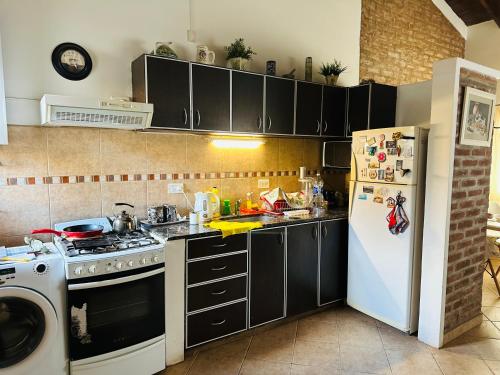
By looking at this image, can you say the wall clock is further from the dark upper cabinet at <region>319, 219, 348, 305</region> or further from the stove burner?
the dark upper cabinet at <region>319, 219, 348, 305</region>

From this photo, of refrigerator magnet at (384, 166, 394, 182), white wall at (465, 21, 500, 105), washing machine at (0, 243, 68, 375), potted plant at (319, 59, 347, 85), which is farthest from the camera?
white wall at (465, 21, 500, 105)

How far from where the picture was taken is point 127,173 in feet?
9.09

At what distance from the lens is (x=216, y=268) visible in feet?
8.34

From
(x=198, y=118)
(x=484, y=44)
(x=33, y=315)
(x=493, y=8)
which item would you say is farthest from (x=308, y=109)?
(x=484, y=44)

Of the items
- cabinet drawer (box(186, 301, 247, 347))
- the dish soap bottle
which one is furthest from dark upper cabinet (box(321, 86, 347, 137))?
cabinet drawer (box(186, 301, 247, 347))

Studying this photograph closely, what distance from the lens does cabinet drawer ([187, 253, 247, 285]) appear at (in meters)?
2.44

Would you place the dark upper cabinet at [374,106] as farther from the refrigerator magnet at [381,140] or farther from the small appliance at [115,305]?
the small appliance at [115,305]

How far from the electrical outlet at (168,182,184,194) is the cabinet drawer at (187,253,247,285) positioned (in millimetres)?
782

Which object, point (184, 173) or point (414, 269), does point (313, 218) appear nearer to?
point (414, 269)

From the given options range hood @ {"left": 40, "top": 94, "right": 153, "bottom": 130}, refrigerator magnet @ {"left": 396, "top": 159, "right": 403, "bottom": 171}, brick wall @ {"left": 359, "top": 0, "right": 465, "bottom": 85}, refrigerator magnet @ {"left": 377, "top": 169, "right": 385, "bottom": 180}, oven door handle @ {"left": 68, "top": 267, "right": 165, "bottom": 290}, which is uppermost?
brick wall @ {"left": 359, "top": 0, "right": 465, "bottom": 85}

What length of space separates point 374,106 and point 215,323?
2486 mm

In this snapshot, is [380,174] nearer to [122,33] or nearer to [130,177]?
[130,177]

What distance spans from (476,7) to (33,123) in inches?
226

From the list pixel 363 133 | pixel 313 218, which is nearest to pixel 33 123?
pixel 313 218
